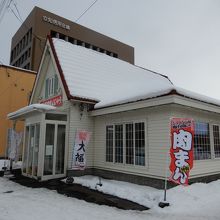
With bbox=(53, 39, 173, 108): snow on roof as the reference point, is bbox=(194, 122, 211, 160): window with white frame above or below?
below

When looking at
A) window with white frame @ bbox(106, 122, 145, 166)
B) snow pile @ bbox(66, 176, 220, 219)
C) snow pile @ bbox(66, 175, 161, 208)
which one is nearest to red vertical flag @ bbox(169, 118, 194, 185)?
snow pile @ bbox(66, 176, 220, 219)

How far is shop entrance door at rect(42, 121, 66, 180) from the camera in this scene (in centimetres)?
1058

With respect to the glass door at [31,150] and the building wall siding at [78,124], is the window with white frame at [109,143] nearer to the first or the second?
the building wall siding at [78,124]

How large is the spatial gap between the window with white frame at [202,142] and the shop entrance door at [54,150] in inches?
231

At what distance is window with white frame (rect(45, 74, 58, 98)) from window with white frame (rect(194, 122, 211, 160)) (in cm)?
775

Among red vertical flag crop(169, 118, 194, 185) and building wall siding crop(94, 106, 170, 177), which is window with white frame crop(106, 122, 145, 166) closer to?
building wall siding crop(94, 106, 170, 177)

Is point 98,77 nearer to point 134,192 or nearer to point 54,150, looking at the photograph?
point 54,150

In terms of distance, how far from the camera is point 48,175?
10500 mm

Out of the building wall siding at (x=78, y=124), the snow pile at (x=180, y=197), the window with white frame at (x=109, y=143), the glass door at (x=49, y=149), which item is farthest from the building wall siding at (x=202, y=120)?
the glass door at (x=49, y=149)

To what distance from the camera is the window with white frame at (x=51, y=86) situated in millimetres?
13473

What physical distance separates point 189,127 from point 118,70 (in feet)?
32.8

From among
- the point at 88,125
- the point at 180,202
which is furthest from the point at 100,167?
the point at 180,202

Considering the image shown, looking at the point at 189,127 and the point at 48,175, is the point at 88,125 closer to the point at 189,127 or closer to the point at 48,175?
the point at 48,175

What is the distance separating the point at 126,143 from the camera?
396 inches
